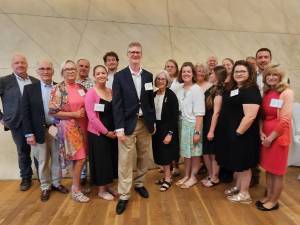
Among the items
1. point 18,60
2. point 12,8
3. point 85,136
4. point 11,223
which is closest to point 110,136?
point 85,136

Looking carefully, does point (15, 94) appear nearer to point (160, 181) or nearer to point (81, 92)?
point (81, 92)

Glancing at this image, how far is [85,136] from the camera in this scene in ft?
9.27

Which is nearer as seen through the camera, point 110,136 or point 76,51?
point 110,136

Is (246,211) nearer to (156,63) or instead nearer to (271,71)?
(271,71)

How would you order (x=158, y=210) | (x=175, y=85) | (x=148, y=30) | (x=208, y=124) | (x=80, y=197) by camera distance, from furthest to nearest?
(x=148, y=30)
(x=175, y=85)
(x=208, y=124)
(x=80, y=197)
(x=158, y=210)

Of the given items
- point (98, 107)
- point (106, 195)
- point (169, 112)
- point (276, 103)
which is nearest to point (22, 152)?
point (106, 195)

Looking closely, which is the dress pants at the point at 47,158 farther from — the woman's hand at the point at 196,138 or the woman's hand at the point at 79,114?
the woman's hand at the point at 196,138

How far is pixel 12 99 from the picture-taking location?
3.04m

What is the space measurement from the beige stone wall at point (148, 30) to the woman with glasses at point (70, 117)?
128 cm

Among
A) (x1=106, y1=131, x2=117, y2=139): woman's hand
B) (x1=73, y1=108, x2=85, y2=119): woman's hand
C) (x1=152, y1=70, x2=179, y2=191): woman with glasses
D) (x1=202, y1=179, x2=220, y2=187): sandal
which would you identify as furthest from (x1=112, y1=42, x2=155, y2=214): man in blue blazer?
(x1=202, y1=179, x2=220, y2=187): sandal

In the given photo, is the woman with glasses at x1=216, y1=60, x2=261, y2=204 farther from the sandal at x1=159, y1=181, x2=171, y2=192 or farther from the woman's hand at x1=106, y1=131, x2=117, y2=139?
the woman's hand at x1=106, y1=131, x2=117, y2=139

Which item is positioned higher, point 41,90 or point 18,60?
point 18,60

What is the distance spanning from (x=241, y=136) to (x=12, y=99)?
260 cm

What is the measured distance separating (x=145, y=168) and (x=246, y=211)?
44.2 inches
